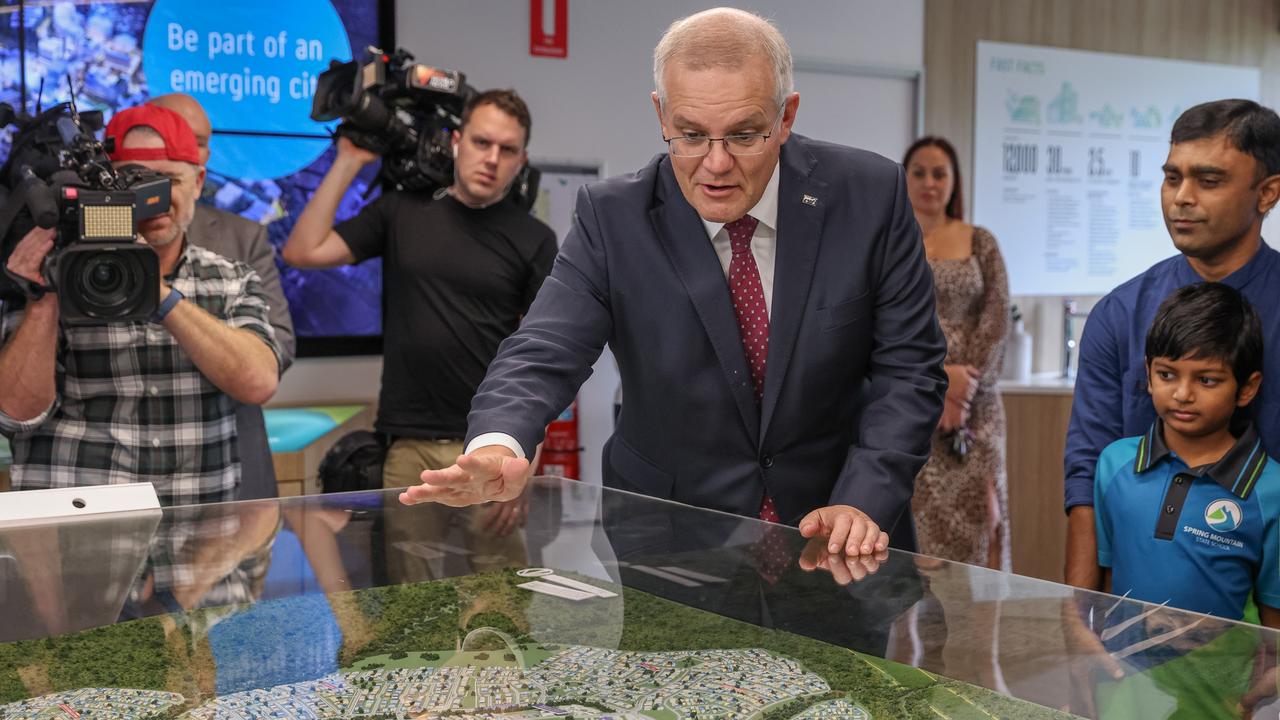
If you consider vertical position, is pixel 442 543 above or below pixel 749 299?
below

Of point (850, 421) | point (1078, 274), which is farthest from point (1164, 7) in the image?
point (850, 421)

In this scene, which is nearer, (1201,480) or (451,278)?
(1201,480)

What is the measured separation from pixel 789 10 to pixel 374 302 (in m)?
2.14

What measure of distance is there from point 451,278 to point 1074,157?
3.70 meters

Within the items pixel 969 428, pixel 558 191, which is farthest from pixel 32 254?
pixel 969 428

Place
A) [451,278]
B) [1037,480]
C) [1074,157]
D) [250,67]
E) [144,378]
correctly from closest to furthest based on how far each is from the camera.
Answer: [144,378], [451,278], [250,67], [1037,480], [1074,157]

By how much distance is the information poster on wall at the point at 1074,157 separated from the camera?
5715 millimetres

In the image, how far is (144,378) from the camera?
2256 millimetres

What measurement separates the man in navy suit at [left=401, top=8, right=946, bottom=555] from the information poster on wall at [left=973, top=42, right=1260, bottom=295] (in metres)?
3.93

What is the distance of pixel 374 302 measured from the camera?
4.31 m

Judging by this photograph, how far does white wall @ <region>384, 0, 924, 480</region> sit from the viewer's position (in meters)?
4.43

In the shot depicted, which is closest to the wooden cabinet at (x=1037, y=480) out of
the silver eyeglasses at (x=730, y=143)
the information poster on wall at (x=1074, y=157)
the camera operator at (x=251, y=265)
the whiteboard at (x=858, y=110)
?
the information poster on wall at (x=1074, y=157)

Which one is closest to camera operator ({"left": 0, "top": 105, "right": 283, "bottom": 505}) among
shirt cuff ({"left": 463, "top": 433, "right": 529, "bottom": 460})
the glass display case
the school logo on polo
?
the glass display case

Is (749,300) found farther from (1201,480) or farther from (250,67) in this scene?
(250,67)
